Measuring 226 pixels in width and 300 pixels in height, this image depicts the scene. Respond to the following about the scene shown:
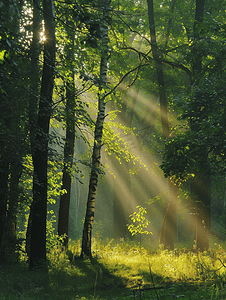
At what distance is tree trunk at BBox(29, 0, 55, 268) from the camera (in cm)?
725

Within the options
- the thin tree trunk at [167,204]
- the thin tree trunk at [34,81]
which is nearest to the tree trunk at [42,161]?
the thin tree trunk at [34,81]

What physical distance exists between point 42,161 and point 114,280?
12.2ft

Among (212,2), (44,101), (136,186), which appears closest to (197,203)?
(44,101)

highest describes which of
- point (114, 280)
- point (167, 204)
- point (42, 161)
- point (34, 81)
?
point (34, 81)

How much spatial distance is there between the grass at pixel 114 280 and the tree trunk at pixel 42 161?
1.65 ft

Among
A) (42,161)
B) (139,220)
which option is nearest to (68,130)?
(42,161)

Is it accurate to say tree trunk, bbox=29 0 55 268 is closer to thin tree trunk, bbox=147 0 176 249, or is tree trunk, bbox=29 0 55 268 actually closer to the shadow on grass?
the shadow on grass

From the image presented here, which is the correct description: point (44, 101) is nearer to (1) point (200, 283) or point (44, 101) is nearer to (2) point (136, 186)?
(1) point (200, 283)

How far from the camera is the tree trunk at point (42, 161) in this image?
23.8 ft

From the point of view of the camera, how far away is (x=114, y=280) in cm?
735

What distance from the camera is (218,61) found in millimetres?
8297

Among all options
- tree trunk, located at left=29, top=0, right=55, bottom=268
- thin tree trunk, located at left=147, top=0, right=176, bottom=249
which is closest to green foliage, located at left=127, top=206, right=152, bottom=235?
thin tree trunk, located at left=147, top=0, right=176, bottom=249

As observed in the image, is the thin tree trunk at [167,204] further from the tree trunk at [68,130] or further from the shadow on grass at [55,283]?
the shadow on grass at [55,283]

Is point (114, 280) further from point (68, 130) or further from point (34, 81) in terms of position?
point (34, 81)
